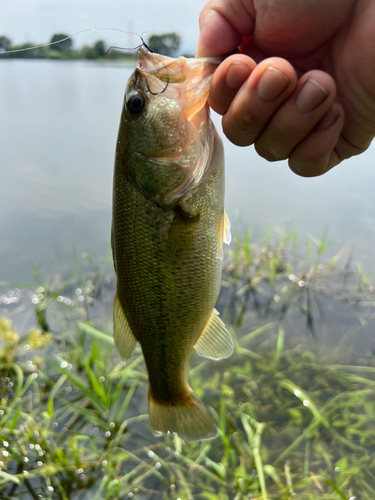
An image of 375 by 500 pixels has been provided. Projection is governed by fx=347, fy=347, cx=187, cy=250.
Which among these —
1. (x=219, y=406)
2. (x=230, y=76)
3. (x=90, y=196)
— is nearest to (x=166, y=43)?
(x=230, y=76)

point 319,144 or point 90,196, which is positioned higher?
point 319,144

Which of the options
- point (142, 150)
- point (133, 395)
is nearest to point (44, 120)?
point (133, 395)

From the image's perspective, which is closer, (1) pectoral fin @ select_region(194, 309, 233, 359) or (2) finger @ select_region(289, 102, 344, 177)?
(2) finger @ select_region(289, 102, 344, 177)

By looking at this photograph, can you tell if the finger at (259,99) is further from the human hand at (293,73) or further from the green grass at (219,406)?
the green grass at (219,406)

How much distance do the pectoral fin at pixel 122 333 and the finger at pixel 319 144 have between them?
1095 mm

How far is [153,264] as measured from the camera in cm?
153

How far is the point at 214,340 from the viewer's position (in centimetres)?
177

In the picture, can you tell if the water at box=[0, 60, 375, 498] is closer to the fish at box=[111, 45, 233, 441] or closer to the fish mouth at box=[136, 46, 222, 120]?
the fish at box=[111, 45, 233, 441]

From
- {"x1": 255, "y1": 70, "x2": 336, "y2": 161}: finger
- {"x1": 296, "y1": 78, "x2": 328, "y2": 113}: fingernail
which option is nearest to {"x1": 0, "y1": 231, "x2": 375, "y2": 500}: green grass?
{"x1": 255, "y1": 70, "x2": 336, "y2": 161}: finger

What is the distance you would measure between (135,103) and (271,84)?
575 mm

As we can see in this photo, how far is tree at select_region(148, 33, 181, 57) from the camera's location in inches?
84.2

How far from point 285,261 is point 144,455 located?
125 inches

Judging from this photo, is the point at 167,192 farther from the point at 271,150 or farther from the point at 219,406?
the point at 219,406

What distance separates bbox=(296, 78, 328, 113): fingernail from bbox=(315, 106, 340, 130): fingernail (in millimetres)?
141
